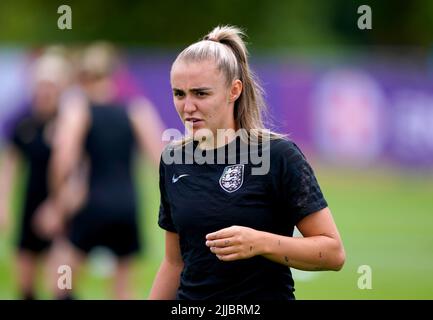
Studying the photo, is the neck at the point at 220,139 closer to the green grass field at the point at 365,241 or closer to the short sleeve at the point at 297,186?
the short sleeve at the point at 297,186

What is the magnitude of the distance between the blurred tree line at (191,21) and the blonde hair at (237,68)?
21.9 metres

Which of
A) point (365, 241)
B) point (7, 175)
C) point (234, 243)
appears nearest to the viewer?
point (234, 243)

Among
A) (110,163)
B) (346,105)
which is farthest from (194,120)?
(346,105)

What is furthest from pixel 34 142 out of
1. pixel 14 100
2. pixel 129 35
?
pixel 129 35

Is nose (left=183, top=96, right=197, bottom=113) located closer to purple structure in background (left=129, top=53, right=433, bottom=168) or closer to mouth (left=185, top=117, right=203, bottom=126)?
mouth (left=185, top=117, right=203, bottom=126)

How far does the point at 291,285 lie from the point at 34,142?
19.9 feet

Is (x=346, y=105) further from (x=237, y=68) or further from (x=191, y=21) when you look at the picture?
(x=237, y=68)

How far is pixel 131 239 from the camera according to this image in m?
9.23

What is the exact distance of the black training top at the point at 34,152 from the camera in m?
9.84

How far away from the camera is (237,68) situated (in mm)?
4371

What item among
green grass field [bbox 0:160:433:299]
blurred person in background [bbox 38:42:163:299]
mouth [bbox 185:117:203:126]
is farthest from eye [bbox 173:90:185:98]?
green grass field [bbox 0:160:433:299]

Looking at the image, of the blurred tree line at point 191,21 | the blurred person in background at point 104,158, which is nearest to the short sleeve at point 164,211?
the blurred person in background at point 104,158

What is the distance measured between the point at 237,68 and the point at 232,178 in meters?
0.53

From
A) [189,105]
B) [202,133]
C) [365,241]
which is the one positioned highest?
[189,105]
